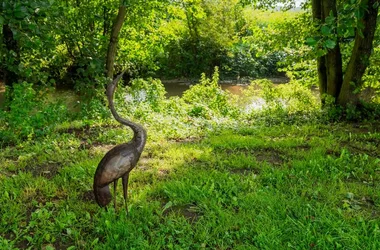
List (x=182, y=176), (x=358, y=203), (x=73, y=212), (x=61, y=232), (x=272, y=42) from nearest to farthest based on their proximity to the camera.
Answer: (x=61, y=232)
(x=73, y=212)
(x=358, y=203)
(x=182, y=176)
(x=272, y=42)

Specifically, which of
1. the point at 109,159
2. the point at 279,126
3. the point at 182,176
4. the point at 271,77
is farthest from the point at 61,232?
the point at 271,77

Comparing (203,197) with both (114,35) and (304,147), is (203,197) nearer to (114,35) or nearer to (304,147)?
(304,147)

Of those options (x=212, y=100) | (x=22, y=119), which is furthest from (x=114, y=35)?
(x=22, y=119)

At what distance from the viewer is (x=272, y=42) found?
27.3ft

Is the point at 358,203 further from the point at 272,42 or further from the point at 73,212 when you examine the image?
the point at 272,42

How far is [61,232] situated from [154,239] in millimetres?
803

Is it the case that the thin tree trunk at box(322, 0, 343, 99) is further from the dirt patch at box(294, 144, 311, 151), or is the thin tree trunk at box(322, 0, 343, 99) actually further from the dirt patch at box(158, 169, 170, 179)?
the dirt patch at box(158, 169, 170, 179)

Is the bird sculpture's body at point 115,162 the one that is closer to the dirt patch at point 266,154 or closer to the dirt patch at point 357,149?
the dirt patch at point 266,154

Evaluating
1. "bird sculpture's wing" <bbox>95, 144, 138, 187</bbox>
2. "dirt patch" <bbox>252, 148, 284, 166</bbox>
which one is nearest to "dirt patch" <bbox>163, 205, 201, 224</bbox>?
"bird sculpture's wing" <bbox>95, 144, 138, 187</bbox>

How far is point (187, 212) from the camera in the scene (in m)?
3.15

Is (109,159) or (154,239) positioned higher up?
(109,159)

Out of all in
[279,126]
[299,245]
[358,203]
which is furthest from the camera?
[279,126]

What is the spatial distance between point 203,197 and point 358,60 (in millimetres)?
5035

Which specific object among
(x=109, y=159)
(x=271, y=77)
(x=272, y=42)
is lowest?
(x=271, y=77)
